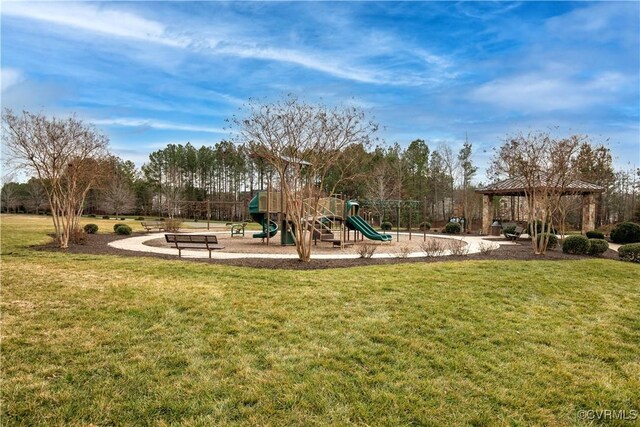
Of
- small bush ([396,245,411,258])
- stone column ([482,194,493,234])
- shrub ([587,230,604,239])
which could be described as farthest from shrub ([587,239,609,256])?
stone column ([482,194,493,234])

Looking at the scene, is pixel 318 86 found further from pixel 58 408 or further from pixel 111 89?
pixel 58 408

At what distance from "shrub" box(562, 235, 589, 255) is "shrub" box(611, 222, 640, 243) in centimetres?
1022

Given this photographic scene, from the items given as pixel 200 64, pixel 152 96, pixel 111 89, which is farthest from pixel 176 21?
pixel 152 96

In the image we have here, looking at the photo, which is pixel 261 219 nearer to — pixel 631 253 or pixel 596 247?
pixel 596 247

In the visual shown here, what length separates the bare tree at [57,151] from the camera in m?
13.9

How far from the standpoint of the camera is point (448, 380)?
158 inches

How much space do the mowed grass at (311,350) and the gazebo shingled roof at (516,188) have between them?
17.4 meters

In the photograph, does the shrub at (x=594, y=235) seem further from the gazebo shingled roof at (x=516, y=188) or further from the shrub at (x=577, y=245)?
the shrub at (x=577, y=245)

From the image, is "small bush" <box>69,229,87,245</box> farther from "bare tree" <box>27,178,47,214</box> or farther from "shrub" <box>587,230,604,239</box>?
"bare tree" <box>27,178,47,214</box>

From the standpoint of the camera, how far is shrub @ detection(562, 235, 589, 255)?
12867 millimetres

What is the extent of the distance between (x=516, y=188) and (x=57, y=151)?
24259mm

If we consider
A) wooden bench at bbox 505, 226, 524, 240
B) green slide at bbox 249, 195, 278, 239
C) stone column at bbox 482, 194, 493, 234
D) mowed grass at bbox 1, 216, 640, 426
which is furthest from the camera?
stone column at bbox 482, 194, 493, 234

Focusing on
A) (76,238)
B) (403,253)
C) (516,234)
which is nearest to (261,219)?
(76,238)

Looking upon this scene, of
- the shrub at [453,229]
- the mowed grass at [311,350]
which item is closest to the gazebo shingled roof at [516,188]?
the shrub at [453,229]
